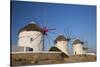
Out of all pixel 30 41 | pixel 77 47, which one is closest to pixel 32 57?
pixel 30 41

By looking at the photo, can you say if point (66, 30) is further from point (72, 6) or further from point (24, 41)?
point (24, 41)

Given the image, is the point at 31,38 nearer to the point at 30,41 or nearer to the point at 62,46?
the point at 30,41

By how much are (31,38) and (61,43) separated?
29 cm

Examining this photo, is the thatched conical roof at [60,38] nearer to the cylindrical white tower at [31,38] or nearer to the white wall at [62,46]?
the white wall at [62,46]

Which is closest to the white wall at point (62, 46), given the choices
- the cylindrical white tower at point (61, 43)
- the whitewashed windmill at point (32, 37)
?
the cylindrical white tower at point (61, 43)

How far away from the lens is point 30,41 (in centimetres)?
169

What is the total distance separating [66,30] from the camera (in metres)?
1.78

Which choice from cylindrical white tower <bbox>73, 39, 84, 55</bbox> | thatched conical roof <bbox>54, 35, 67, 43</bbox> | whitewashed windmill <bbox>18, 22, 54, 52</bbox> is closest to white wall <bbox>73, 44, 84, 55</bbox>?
cylindrical white tower <bbox>73, 39, 84, 55</bbox>

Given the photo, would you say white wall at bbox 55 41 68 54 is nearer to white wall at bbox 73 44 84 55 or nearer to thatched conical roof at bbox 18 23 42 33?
white wall at bbox 73 44 84 55

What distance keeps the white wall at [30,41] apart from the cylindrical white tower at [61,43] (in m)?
0.15

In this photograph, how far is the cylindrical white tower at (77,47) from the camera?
5.89 feet
